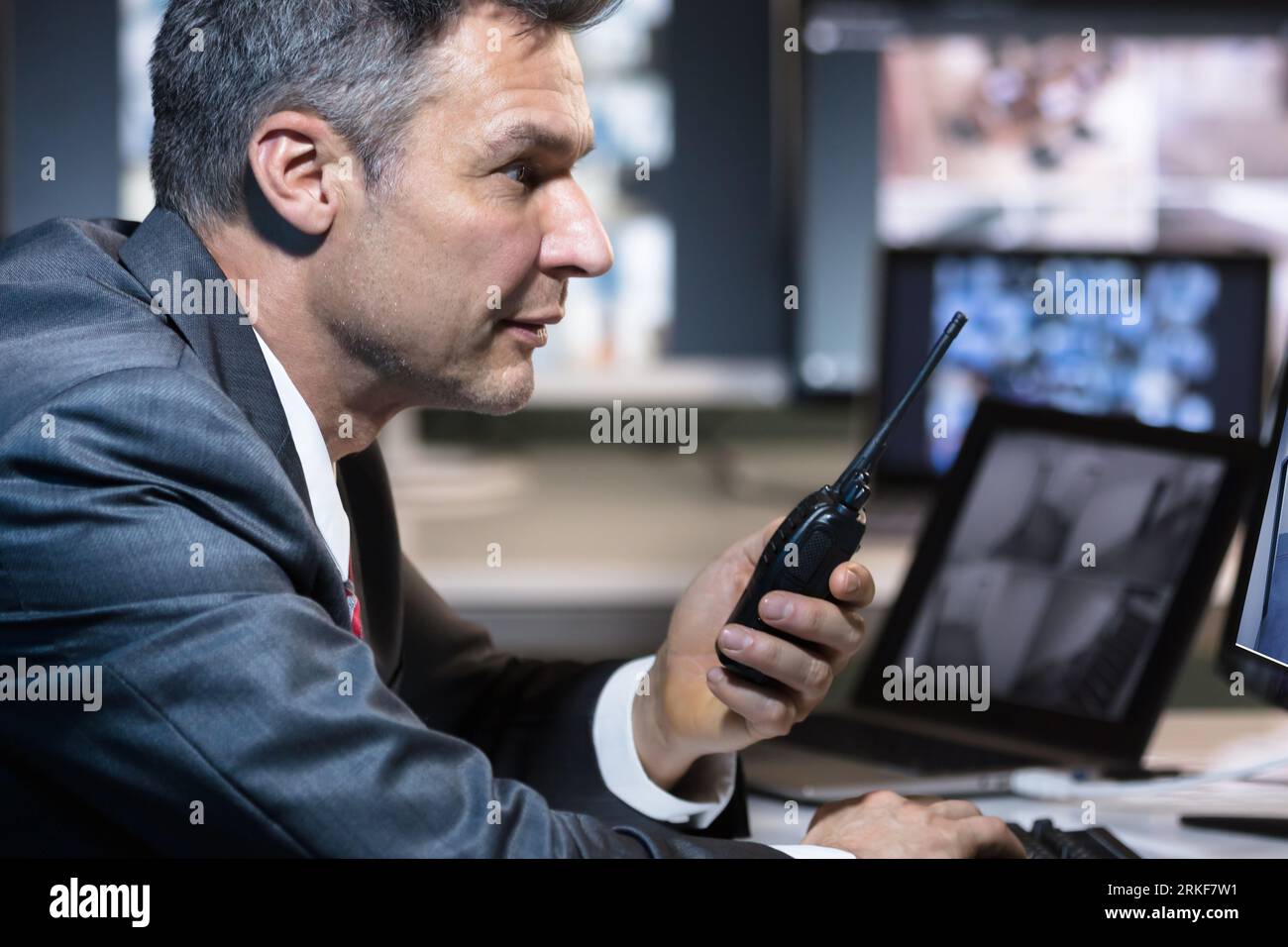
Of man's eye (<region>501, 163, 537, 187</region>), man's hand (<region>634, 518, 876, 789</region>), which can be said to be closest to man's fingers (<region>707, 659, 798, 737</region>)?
man's hand (<region>634, 518, 876, 789</region>)

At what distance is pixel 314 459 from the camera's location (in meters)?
0.94

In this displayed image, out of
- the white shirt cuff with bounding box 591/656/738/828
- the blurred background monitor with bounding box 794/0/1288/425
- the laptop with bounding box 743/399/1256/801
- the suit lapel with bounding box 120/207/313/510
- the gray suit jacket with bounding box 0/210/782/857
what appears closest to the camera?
the gray suit jacket with bounding box 0/210/782/857

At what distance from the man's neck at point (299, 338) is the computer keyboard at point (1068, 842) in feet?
1.62

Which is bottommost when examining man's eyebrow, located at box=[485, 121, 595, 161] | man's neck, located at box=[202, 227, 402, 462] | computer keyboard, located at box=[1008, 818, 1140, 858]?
computer keyboard, located at box=[1008, 818, 1140, 858]

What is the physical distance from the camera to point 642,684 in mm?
1078

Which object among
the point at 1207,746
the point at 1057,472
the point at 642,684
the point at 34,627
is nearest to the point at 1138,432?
the point at 1057,472

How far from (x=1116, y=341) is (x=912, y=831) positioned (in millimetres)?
1252

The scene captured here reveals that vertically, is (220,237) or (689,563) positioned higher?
(220,237)

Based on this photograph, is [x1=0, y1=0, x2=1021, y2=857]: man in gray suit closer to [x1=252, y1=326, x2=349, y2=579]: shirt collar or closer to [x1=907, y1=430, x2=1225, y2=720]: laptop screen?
[x1=252, y1=326, x2=349, y2=579]: shirt collar

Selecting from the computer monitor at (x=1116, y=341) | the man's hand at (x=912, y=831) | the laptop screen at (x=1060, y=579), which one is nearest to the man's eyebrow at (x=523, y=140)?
the man's hand at (x=912, y=831)

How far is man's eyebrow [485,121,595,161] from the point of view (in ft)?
2.82

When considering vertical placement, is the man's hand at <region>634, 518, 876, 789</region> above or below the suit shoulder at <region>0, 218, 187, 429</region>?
below
